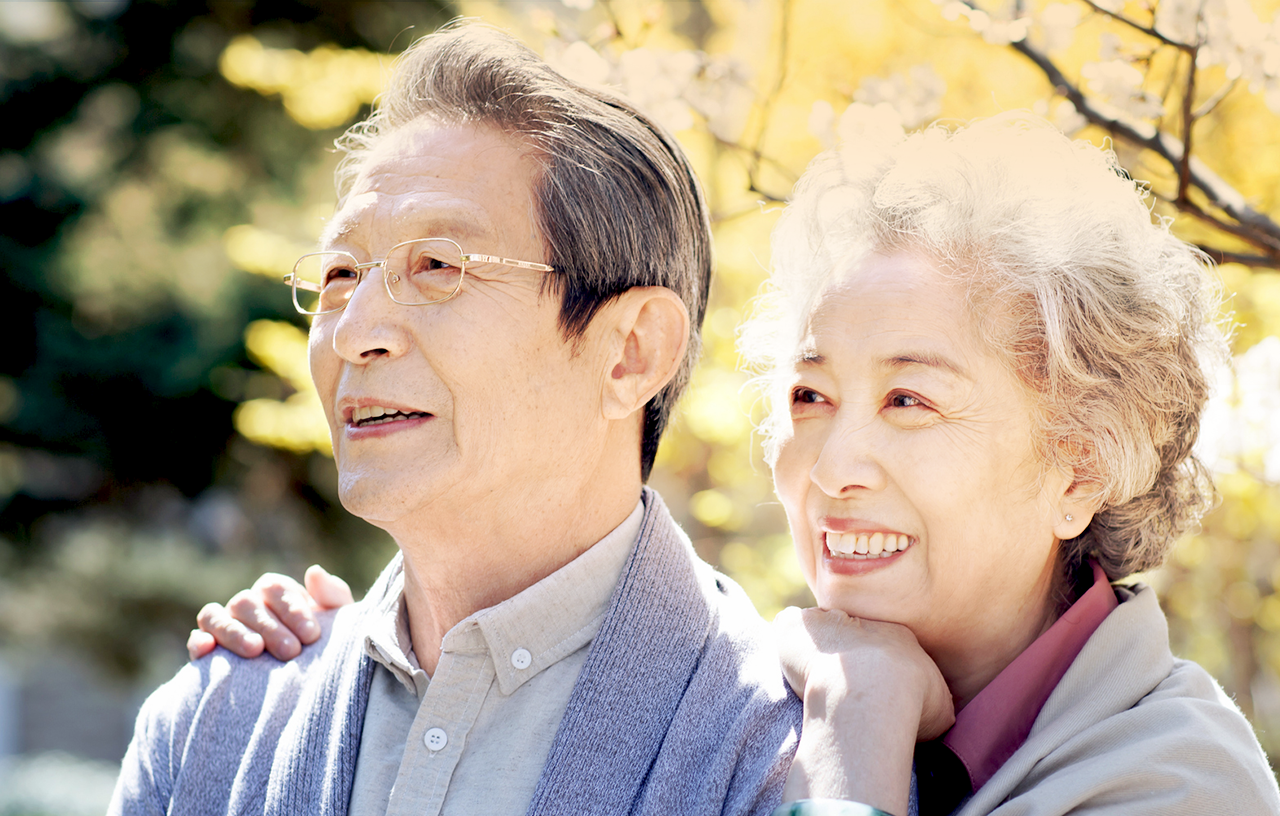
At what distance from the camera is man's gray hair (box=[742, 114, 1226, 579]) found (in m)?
1.89

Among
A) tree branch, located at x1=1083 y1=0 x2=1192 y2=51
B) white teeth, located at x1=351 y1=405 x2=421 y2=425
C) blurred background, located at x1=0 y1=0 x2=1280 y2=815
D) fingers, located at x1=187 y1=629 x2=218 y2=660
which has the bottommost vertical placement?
blurred background, located at x1=0 y1=0 x2=1280 y2=815

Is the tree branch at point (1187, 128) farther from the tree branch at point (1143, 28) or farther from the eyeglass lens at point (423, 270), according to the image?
the eyeglass lens at point (423, 270)

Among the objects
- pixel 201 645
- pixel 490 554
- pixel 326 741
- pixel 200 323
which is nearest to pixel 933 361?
pixel 490 554

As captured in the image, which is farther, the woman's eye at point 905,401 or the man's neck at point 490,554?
the man's neck at point 490,554

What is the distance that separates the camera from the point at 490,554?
84.8 inches

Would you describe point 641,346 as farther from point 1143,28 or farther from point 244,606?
point 1143,28

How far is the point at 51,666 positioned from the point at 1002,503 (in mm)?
12833

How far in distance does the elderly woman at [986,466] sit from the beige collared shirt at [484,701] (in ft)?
1.31

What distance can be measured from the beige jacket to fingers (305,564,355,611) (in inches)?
56.8

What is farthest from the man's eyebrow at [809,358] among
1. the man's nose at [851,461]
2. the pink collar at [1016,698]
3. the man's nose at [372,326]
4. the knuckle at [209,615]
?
the knuckle at [209,615]

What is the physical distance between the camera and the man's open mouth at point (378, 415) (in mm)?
2062

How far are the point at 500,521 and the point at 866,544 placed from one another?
0.69m

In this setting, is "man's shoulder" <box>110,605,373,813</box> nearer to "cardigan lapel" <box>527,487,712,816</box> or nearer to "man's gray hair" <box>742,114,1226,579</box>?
"cardigan lapel" <box>527,487,712,816</box>

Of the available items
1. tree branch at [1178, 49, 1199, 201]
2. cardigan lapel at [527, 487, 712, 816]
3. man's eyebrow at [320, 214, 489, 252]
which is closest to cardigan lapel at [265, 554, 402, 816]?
cardigan lapel at [527, 487, 712, 816]
